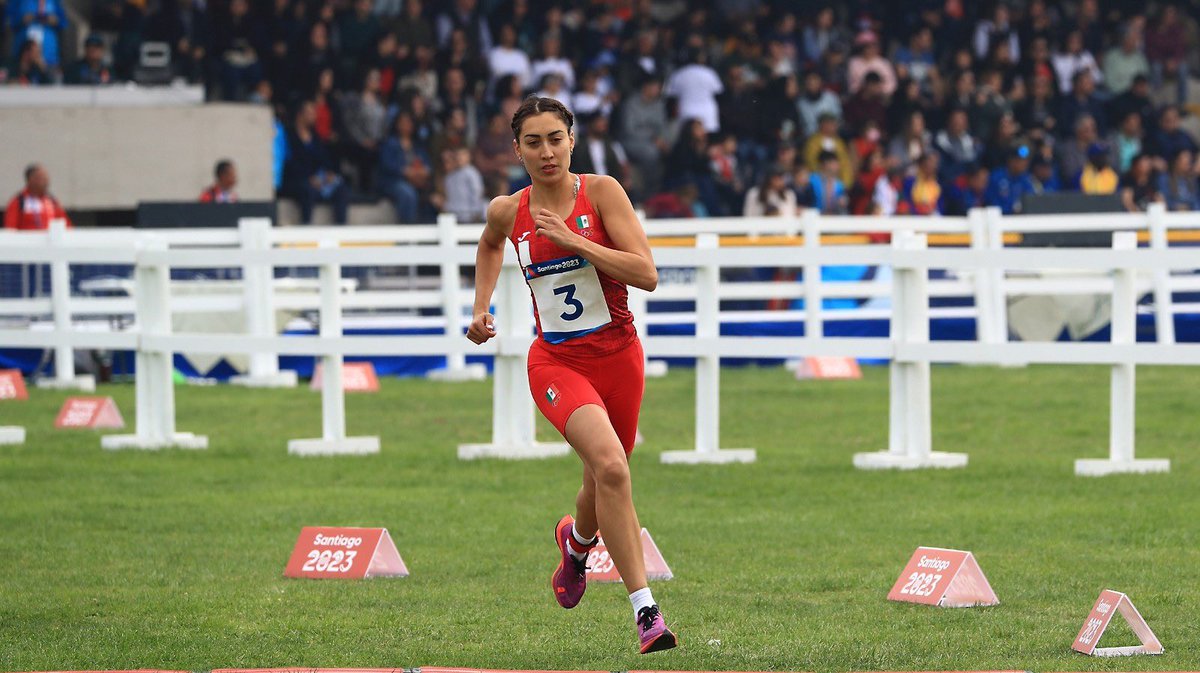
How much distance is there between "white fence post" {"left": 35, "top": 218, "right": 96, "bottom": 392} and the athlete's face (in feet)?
36.1

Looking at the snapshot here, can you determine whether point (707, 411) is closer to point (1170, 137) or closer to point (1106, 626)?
point (1106, 626)

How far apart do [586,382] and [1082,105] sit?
22.7 meters

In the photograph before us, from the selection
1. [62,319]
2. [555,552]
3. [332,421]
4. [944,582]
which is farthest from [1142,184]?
[944,582]

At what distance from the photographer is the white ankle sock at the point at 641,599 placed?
6973 mm

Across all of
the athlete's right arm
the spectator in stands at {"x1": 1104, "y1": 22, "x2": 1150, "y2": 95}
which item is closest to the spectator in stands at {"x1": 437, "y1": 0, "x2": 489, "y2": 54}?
the spectator in stands at {"x1": 1104, "y1": 22, "x2": 1150, "y2": 95}

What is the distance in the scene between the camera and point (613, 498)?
285 inches

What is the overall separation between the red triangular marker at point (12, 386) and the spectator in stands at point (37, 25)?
7063 millimetres

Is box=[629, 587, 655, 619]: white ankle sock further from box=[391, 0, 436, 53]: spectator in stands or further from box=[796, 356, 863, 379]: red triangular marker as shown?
box=[391, 0, 436, 53]: spectator in stands

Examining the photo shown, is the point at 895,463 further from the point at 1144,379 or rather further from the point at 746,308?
the point at 746,308

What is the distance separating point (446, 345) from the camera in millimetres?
13805

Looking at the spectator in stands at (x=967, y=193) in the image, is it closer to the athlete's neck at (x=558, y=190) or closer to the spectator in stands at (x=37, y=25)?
the spectator in stands at (x=37, y=25)

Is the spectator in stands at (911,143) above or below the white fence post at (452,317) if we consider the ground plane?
above

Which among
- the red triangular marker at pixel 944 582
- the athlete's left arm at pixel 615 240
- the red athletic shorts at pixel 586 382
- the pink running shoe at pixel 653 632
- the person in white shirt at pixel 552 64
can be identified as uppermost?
the person in white shirt at pixel 552 64

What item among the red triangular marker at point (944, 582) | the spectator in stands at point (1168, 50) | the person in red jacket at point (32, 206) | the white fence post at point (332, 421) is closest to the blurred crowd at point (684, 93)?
the spectator in stands at point (1168, 50)
